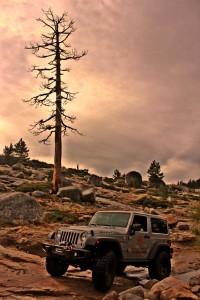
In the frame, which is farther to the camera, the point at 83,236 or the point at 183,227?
the point at 183,227

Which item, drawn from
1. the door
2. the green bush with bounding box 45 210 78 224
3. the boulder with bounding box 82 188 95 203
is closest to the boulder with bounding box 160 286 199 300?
the door

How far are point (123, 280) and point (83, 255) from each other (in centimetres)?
244

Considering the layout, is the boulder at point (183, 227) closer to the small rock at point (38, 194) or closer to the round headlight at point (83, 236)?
the small rock at point (38, 194)

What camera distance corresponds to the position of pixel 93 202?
27.3m

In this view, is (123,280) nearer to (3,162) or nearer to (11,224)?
(11,224)

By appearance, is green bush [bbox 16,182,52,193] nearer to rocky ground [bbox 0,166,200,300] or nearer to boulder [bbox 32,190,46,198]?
rocky ground [bbox 0,166,200,300]

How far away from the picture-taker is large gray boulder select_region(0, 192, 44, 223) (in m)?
17.7

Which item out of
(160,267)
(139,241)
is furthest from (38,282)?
(160,267)

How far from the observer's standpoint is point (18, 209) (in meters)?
18.0

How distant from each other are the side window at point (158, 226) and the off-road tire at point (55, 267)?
3098 millimetres

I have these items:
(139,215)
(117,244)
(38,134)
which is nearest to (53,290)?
(117,244)

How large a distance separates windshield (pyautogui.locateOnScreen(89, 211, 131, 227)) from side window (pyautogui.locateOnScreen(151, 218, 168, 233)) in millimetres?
1457

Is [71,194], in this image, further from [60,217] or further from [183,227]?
[183,227]

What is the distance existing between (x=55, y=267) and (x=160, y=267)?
334cm
